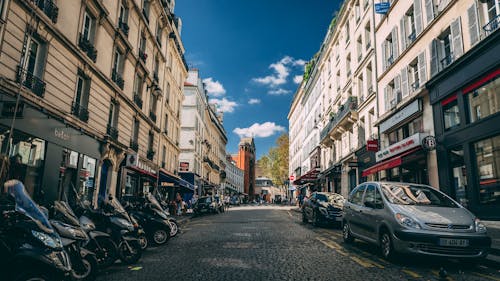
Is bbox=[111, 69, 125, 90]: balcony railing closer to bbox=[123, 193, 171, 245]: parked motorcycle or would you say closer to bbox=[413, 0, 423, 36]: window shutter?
bbox=[123, 193, 171, 245]: parked motorcycle

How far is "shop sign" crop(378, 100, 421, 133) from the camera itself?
16.3m

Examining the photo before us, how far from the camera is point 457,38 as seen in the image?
13.1m

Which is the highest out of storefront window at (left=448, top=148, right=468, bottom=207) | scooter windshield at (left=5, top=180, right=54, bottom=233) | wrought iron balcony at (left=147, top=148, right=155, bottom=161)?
wrought iron balcony at (left=147, top=148, right=155, bottom=161)

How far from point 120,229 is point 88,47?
34.6 feet

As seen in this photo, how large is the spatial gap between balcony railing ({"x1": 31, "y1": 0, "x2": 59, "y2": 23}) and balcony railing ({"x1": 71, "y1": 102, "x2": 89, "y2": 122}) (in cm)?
334

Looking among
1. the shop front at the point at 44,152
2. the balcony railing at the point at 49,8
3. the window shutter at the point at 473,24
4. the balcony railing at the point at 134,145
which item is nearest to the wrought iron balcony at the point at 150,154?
the balcony railing at the point at 134,145

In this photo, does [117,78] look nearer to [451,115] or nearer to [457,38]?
[457,38]

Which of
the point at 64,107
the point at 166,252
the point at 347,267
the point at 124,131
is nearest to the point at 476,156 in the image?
the point at 347,267

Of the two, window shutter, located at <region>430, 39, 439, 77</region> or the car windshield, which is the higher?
window shutter, located at <region>430, 39, 439, 77</region>

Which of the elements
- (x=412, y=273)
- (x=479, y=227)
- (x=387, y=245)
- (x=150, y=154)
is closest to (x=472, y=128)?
(x=479, y=227)

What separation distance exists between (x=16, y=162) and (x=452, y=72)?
15.5 m

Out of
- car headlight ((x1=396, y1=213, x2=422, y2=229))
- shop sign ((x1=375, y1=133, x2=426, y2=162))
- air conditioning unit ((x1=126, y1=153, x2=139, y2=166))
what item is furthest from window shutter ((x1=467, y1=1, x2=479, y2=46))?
air conditioning unit ((x1=126, y1=153, x2=139, y2=166))

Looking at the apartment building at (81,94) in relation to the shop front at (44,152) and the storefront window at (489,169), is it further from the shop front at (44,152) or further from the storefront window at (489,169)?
the storefront window at (489,169)

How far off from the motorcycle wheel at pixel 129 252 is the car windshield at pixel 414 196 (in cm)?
523
